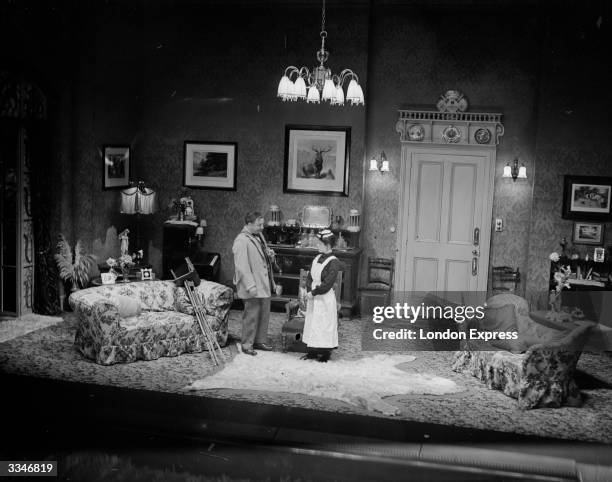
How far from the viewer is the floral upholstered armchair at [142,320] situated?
8.31 m

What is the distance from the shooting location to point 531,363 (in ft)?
24.2

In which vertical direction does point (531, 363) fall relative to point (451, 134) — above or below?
below

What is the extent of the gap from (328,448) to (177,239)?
5934 millimetres

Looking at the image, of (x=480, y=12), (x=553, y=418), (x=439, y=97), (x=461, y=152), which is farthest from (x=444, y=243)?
(x=553, y=418)

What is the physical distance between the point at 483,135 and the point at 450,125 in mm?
498

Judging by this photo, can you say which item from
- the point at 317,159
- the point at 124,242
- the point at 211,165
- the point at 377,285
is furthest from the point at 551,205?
the point at 124,242

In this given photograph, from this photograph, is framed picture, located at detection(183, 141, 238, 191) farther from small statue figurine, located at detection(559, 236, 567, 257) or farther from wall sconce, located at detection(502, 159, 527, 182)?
small statue figurine, located at detection(559, 236, 567, 257)

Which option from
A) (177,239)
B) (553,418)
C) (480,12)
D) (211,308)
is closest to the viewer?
(553,418)

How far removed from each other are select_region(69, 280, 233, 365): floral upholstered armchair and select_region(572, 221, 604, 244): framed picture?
5066 millimetres

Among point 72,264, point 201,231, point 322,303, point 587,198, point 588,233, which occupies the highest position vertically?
point 587,198

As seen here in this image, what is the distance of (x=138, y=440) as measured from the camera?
6.42 metres

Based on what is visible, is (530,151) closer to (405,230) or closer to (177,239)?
(405,230)

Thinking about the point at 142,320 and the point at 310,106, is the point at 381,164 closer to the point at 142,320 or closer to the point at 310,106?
the point at 310,106

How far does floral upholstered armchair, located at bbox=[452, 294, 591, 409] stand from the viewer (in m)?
7.34
